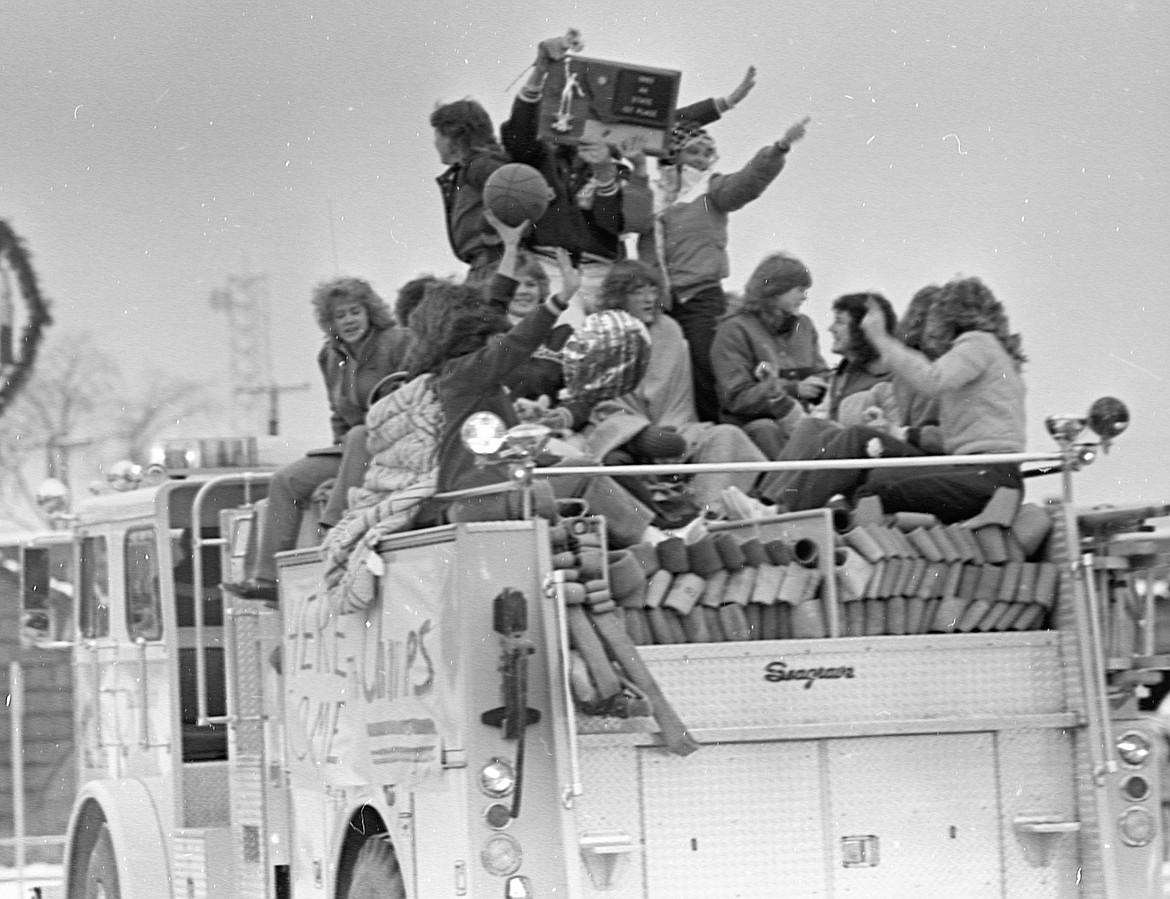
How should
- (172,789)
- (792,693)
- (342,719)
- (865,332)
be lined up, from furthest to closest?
(172,789) → (865,332) → (342,719) → (792,693)

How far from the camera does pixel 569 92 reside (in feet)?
34.0

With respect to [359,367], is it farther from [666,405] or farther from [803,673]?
[803,673]

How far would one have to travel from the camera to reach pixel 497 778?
21.8 feet

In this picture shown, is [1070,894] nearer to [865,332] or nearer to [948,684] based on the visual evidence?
[948,684]

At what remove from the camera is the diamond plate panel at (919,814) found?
23.5 feet

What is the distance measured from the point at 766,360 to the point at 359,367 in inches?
75.5

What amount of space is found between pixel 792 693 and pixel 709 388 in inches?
130

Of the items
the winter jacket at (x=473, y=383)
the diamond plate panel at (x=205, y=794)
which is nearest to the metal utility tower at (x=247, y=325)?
the diamond plate panel at (x=205, y=794)

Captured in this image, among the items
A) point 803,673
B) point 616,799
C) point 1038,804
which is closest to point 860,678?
point 803,673

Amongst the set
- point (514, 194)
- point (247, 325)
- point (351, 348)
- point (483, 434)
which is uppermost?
point (247, 325)

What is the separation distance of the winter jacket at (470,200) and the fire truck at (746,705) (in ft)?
8.93

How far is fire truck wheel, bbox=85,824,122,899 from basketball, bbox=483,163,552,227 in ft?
11.7

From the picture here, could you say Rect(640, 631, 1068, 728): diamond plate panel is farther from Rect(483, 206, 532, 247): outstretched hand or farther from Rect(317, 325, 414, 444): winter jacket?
Rect(483, 206, 532, 247): outstretched hand

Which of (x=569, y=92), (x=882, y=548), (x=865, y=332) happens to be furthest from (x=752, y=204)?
(x=882, y=548)
